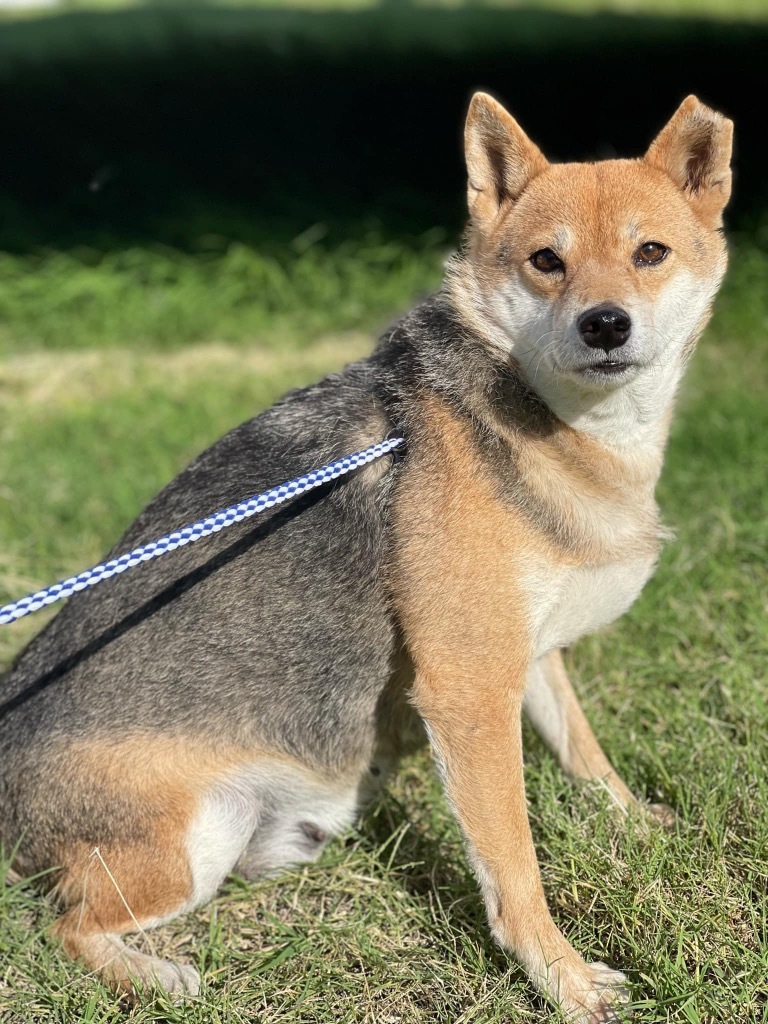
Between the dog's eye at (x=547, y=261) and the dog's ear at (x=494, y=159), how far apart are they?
0.26 metres

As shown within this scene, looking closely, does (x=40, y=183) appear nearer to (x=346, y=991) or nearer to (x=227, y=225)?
(x=227, y=225)

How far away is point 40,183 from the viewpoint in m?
10.8

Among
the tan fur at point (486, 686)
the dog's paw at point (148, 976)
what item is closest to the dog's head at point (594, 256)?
the tan fur at point (486, 686)

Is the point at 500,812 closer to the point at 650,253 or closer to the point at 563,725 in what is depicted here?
the point at 563,725

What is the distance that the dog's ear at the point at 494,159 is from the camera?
3053mm

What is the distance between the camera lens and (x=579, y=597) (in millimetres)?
2953

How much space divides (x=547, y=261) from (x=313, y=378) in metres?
4.80

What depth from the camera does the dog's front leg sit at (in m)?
2.80

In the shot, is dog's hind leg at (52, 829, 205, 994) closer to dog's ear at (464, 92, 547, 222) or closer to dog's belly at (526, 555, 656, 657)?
dog's belly at (526, 555, 656, 657)

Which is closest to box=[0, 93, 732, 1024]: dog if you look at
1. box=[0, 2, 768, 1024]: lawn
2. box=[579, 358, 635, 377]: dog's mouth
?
box=[579, 358, 635, 377]: dog's mouth

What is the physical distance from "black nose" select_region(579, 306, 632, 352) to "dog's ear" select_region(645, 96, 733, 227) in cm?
59

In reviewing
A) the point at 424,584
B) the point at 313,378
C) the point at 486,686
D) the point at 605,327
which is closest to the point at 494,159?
the point at 605,327

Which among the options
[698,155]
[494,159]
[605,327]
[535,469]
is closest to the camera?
[605,327]

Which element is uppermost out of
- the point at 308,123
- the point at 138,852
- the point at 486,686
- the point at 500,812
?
the point at 486,686
